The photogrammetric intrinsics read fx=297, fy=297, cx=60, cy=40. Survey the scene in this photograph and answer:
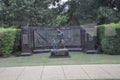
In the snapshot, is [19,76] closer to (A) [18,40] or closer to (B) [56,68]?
(B) [56,68]

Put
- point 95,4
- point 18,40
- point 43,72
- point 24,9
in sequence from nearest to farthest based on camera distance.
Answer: point 43,72
point 18,40
point 24,9
point 95,4

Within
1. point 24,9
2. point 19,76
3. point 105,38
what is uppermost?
point 24,9

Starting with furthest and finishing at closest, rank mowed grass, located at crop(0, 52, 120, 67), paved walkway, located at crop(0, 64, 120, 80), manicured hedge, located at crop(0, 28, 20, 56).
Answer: manicured hedge, located at crop(0, 28, 20, 56), mowed grass, located at crop(0, 52, 120, 67), paved walkway, located at crop(0, 64, 120, 80)

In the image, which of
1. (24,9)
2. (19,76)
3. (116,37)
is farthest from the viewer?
(24,9)

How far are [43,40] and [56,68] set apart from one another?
9.82 metres

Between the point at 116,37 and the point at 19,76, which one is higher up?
the point at 116,37

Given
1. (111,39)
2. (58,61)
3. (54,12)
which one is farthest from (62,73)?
(54,12)

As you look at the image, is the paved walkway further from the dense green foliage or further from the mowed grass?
the dense green foliage

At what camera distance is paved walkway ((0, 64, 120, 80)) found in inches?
440

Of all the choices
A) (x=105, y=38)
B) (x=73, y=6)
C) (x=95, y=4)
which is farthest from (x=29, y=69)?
(x=73, y=6)

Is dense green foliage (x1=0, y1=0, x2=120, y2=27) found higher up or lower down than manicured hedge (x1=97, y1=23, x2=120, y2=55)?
higher up

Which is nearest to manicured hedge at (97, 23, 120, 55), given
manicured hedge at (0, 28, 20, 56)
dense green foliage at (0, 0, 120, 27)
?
manicured hedge at (0, 28, 20, 56)

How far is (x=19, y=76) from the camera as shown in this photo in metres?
11.6

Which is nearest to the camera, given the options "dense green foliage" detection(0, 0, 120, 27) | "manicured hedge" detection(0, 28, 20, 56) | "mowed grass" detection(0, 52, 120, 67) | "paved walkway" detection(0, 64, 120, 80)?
"paved walkway" detection(0, 64, 120, 80)
